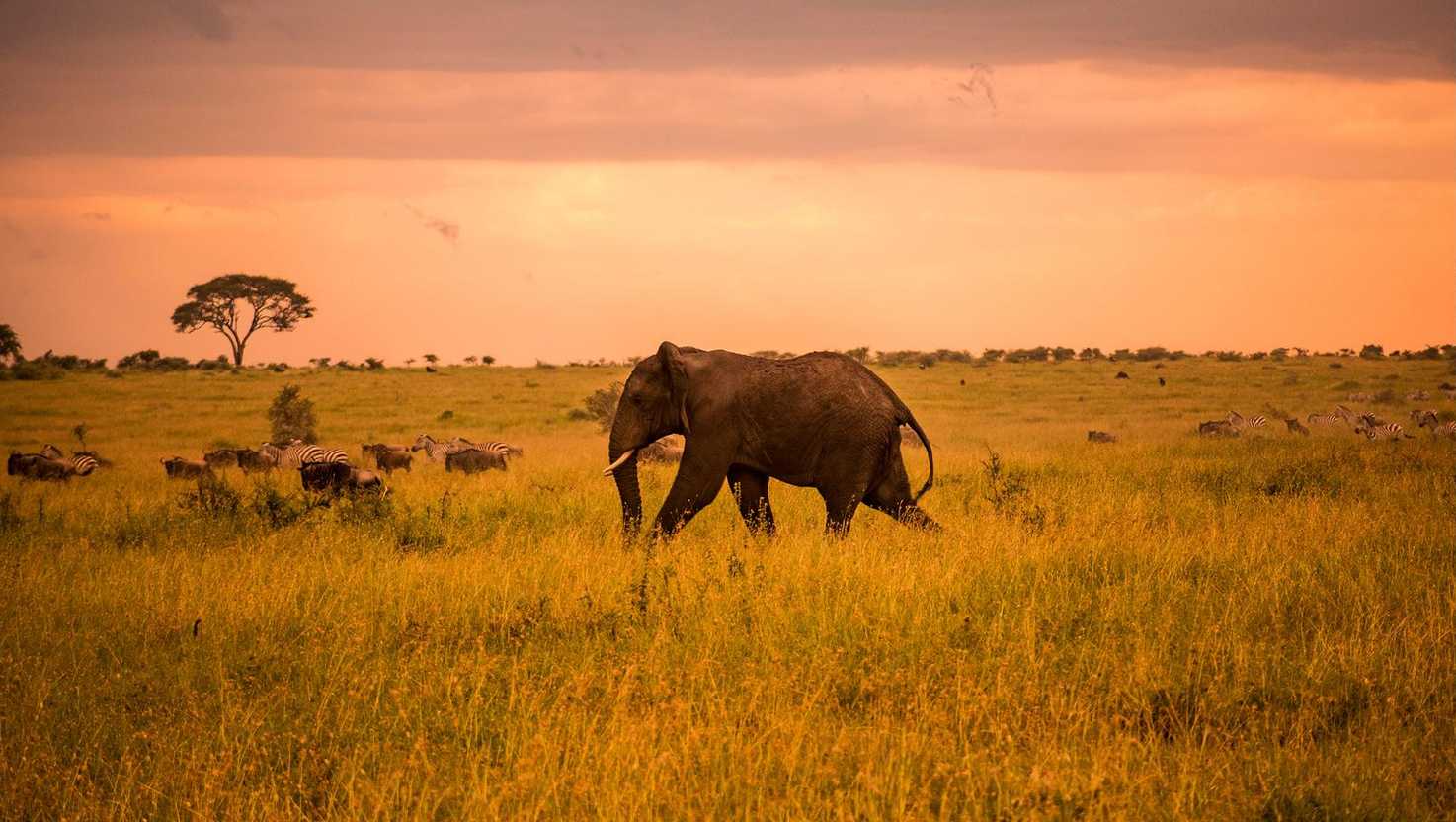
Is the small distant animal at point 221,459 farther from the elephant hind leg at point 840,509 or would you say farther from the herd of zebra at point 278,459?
the elephant hind leg at point 840,509

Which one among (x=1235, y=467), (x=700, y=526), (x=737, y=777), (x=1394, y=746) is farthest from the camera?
(x=1235, y=467)

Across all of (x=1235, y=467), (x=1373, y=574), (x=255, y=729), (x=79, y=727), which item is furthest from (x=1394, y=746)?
(x=1235, y=467)

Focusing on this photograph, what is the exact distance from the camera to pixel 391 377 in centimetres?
5778

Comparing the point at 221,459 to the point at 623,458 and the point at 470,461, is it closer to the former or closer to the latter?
the point at 470,461

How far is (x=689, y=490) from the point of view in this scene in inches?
457

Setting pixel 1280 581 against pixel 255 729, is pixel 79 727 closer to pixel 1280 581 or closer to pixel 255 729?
pixel 255 729

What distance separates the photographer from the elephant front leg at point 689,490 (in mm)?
11594

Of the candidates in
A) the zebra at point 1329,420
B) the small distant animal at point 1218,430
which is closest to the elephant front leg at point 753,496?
the small distant animal at point 1218,430

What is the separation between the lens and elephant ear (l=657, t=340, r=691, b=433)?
1205 centimetres

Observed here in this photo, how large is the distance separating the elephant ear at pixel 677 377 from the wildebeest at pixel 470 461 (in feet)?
29.6

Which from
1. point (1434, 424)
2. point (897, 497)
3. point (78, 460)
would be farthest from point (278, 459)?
point (1434, 424)

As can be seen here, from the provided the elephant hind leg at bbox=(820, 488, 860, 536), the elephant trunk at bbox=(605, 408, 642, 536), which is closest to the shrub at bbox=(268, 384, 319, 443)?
the elephant trunk at bbox=(605, 408, 642, 536)

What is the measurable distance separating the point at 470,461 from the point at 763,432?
9.83 meters

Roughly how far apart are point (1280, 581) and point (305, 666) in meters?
6.97
